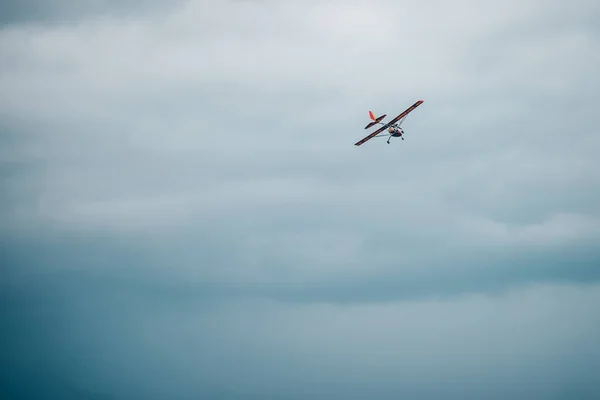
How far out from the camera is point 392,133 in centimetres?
13350

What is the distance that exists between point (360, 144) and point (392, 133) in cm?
781

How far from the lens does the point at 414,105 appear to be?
131125 millimetres

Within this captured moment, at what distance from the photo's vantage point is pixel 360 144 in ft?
450

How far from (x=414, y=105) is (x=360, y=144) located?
14721 millimetres

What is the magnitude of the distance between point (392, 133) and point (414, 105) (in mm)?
7572
